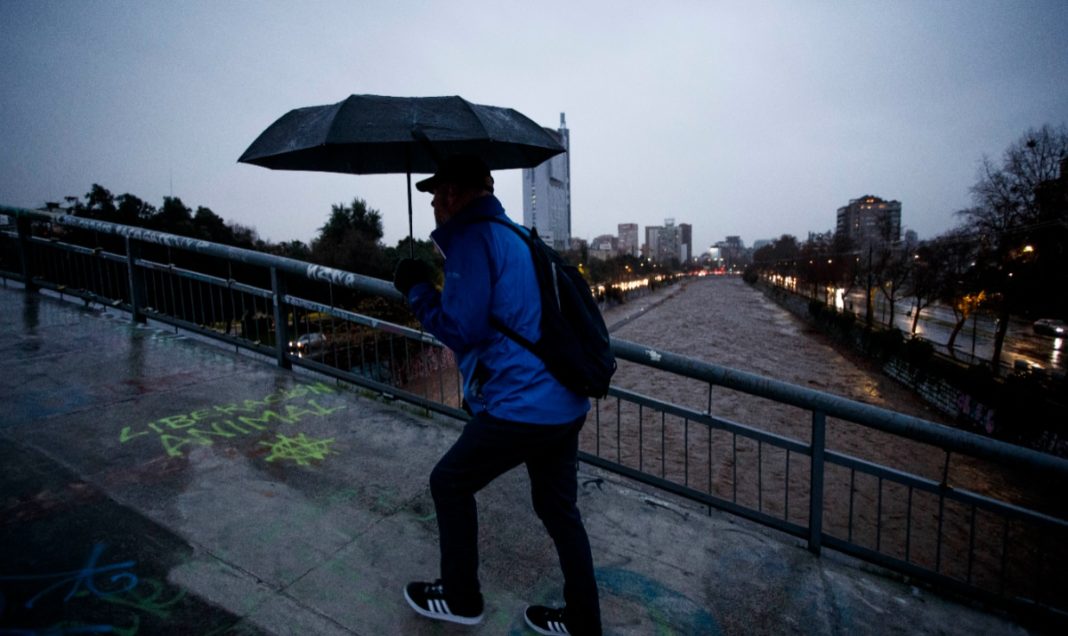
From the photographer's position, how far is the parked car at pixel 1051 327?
39.1 m

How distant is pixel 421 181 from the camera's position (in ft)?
6.93

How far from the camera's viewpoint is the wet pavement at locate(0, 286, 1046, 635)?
2.20 m

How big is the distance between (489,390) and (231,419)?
3.01m

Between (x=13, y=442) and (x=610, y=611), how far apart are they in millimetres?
3797

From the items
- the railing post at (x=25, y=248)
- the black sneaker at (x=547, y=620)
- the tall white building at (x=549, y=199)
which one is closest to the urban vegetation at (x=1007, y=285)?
the black sneaker at (x=547, y=620)

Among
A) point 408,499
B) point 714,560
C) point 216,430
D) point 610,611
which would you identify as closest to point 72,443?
point 216,430

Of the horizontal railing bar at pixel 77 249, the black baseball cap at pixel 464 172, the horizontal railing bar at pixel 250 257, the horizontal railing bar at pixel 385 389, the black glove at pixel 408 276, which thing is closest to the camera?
the black baseball cap at pixel 464 172

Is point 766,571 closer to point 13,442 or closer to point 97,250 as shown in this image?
point 13,442

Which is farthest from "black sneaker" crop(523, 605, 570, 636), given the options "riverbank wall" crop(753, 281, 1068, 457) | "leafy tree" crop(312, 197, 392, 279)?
"leafy tree" crop(312, 197, 392, 279)

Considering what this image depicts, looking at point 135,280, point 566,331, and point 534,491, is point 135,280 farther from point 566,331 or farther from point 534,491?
point 566,331

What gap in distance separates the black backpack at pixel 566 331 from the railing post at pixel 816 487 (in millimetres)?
1768

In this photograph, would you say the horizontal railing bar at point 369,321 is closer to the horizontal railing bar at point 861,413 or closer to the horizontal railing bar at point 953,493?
the horizontal railing bar at point 861,413

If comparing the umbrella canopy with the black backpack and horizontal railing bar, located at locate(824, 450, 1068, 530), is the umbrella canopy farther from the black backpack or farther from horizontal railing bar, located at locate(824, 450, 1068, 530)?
horizontal railing bar, located at locate(824, 450, 1068, 530)

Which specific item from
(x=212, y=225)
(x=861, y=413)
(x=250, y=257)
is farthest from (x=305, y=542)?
(x=212, y=225)
